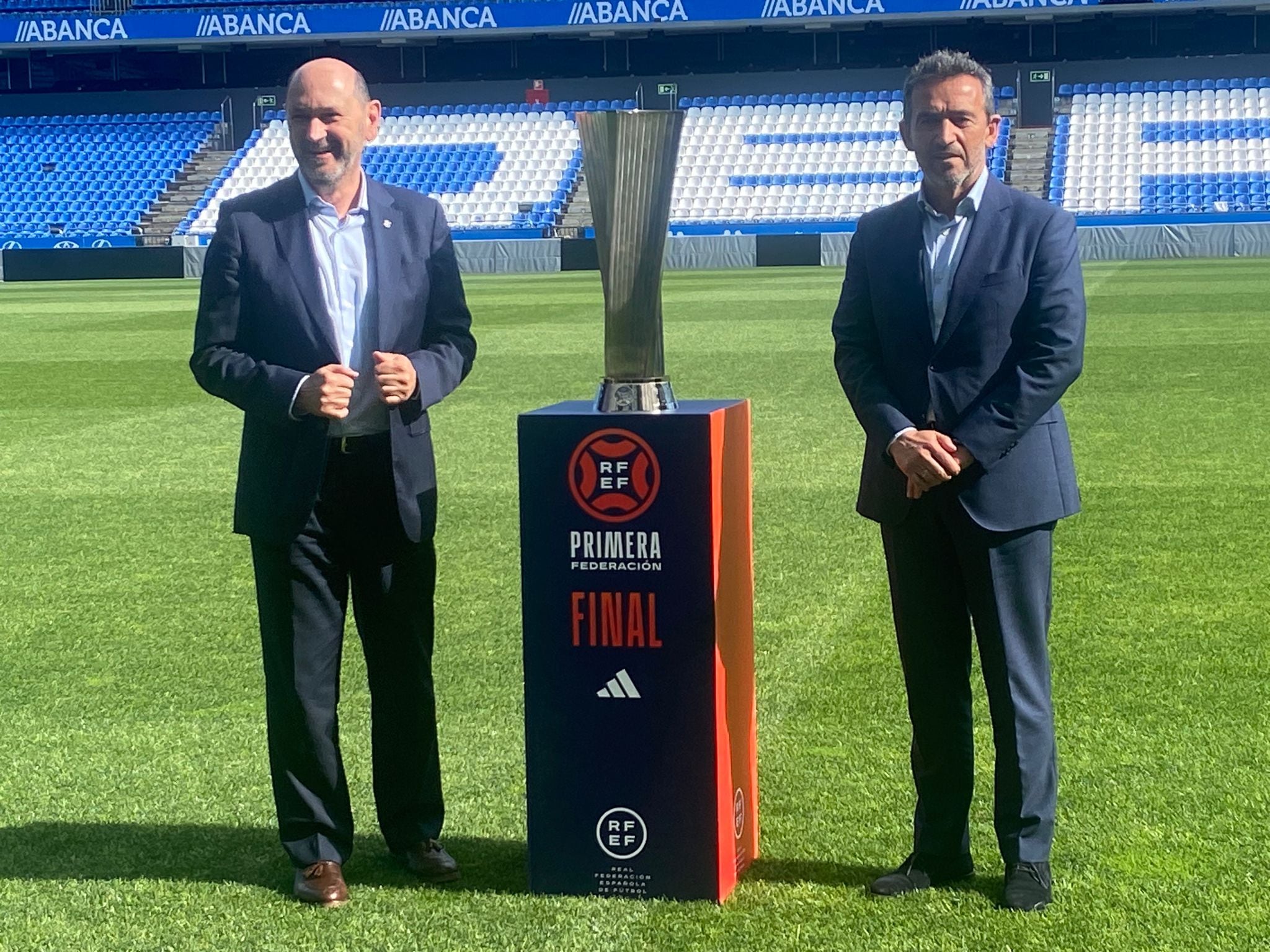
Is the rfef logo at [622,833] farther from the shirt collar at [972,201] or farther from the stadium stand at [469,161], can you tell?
the stadium stand at [469,161]

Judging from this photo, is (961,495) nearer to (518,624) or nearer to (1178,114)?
(518,624)

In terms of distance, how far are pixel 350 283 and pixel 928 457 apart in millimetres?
1450

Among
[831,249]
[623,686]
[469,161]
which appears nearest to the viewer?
[623,686]

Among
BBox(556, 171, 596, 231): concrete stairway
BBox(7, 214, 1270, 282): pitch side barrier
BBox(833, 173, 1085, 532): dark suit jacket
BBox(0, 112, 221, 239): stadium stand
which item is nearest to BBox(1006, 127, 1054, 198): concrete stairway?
BBox(7, 214, 1270, 282): pitch side barrier

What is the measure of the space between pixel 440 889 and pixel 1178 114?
139ft

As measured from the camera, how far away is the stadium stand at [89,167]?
144 feet

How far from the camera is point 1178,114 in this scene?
42.6m

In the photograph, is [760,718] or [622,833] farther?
[760,718]

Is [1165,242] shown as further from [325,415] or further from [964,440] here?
[325,415]

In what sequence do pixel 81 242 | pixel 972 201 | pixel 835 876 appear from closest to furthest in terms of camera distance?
pixel 972 201 < pixel 835 876 < pixel 81 242

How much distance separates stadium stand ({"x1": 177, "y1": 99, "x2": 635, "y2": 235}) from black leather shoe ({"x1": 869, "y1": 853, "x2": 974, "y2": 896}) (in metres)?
37.1

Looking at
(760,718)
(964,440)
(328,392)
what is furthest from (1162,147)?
(328,392)

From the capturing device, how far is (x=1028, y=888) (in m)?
3.85

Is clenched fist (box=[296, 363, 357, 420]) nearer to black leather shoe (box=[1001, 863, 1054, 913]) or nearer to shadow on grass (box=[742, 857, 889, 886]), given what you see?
shadow on grass (box=[742, 857, 889, 886])
